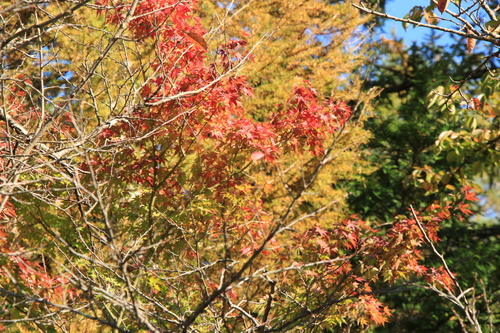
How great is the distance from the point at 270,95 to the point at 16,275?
16.2 ft

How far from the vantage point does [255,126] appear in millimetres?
4129

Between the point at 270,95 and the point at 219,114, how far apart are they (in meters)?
3.83

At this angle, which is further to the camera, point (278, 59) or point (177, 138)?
point (278, 59)

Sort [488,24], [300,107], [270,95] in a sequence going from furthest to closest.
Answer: [270,95] < [300,107] < [488,24]

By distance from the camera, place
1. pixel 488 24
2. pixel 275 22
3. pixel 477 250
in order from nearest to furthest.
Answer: pixel 488 24 < pixel 275 22 < pixel 477 250

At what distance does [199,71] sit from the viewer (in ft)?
13.4

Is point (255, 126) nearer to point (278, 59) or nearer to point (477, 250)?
point (278, 59)

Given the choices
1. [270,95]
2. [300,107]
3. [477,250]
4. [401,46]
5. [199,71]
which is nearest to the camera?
[199,71]

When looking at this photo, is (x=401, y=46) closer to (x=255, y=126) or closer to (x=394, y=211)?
(x=394, y=211)

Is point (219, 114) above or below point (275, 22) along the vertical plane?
below

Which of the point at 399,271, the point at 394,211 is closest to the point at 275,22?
the point at 394,211

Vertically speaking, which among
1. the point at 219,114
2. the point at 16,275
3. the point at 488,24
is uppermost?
the point at 488,24

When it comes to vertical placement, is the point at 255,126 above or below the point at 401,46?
below

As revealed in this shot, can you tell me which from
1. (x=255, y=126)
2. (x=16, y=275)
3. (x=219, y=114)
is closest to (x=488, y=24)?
(x=255, y=126)
